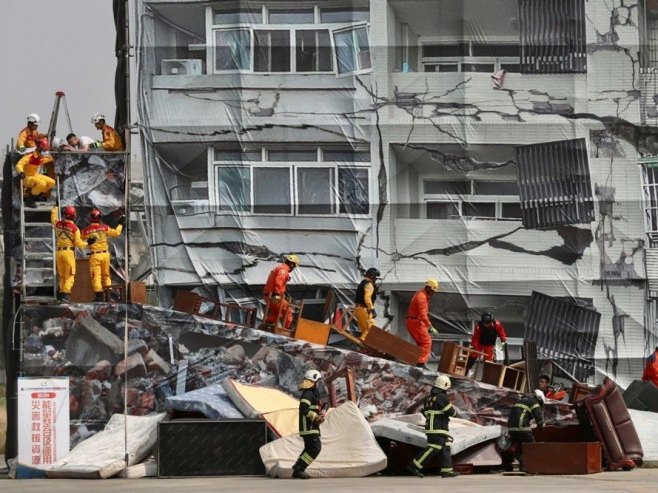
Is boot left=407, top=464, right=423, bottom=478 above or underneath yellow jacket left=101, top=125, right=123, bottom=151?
underneath

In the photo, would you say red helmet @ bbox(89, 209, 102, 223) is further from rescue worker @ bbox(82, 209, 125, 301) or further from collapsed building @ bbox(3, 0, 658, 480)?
collapsed building @ bbox(3, 0, 658, 480)

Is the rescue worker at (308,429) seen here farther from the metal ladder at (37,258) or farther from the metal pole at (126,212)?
the metal ladder at (37,258)

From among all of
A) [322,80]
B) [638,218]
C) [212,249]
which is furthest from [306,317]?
[638,218]

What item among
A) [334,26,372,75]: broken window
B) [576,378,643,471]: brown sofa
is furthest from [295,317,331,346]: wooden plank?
[334,26,372,75]: broken window

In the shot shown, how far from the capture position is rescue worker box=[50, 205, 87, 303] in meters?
24.0

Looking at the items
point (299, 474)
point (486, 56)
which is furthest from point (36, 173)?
point (486, 56)

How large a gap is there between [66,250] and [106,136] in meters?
2.38

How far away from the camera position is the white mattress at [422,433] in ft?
69.3

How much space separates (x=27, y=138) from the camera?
24.9 m

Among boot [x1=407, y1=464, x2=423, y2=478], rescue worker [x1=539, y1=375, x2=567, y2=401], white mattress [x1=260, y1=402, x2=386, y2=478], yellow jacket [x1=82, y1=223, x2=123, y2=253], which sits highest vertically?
yellow jacket [x1=82, y1=223, x2=123, y2=253]

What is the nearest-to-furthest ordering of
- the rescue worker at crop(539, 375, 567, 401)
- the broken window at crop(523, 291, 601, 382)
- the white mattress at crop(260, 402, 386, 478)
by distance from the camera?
the white mattress at crop(260, 402, 386, 478)
the rescue worker at crop(539, 375, 567, 401)
the broken window at crop(523, 291, 601, 382)

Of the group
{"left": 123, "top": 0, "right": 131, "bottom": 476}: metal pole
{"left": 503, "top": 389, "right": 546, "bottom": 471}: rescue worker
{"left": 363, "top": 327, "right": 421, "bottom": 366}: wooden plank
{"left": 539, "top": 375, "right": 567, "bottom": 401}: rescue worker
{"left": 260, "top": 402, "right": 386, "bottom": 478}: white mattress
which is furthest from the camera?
{"left": 539, "top": 375, "right": 567, "bottom": 401}: rescue worker

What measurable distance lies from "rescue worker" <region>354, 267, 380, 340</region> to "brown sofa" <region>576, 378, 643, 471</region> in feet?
13.2

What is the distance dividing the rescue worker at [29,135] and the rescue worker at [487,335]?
7605 mm
